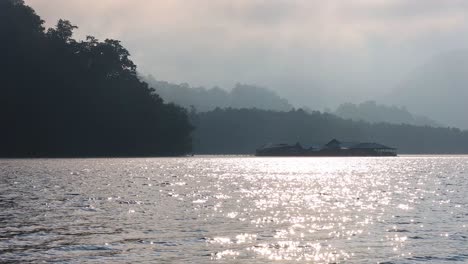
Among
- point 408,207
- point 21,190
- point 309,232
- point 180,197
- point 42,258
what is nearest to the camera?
point 42,258

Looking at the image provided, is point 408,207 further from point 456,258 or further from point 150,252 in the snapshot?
point 150,252

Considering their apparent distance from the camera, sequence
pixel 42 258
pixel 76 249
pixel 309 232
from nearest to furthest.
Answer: pixel 42 258
pixel 76 249
pixel 309 232

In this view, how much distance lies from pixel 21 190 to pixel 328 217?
44.3 metres

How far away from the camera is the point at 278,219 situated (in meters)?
54.8

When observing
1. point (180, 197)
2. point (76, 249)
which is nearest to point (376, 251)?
point (76, 249)

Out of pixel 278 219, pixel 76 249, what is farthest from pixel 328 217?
pixel 76 249

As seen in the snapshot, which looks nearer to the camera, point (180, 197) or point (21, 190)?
point (180, 197)

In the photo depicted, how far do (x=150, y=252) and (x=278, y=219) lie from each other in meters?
18.6

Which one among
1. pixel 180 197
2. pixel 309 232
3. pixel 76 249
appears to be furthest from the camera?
pixel 180 197

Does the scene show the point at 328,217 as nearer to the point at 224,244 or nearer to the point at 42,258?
the point at 224,244

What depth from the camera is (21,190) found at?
279ft

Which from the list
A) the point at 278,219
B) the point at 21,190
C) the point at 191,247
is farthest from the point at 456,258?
the point at 21,190

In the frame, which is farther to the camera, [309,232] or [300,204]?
[300,204]

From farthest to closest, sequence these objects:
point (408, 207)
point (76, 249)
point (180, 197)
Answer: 1. point (180, 197)
2. point (408, 207)
3. point (76, 249)
